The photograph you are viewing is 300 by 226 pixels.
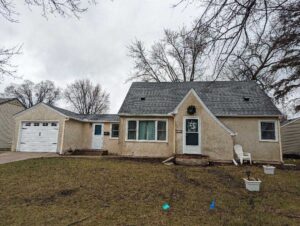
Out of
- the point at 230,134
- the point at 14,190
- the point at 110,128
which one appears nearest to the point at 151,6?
the point at 14,190

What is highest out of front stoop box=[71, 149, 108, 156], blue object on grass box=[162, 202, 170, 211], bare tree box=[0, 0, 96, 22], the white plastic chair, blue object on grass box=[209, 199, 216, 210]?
bare tree box=[0, 0, 96, 22]

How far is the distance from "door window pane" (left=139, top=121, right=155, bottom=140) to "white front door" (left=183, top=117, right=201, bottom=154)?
2200 mm

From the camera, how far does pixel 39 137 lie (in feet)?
47.9

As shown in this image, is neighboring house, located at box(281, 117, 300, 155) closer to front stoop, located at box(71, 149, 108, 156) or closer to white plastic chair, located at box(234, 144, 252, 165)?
white plastic chair, located at box(234, 144, 252, 165)

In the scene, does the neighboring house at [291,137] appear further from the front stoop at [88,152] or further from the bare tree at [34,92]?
the bare tree at [34,92]

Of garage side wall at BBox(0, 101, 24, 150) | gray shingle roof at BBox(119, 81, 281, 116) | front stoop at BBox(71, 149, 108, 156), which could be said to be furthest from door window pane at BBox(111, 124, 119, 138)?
garage side wall at BBox(0, 101, 24, 150)

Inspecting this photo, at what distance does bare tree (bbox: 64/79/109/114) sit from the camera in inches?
1529

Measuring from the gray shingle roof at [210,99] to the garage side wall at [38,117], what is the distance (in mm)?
5143

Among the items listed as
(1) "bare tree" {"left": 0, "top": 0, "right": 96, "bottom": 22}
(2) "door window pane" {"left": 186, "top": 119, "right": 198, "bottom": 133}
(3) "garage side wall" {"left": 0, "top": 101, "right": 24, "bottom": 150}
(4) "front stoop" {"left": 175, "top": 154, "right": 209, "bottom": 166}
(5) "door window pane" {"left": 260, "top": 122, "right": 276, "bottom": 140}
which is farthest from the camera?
(3) "garage side wall" {"left": 0, "top": 101, "right": 24, "bottom": 150}

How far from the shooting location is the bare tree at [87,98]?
38.8 metres

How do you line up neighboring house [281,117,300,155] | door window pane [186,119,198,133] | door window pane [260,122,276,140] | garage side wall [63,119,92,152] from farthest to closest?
neighboring house [281,117,300,155] < garage side wall [63,119,92,152] < door window pane [260,122,276,140] < door window pane [186,119,198,133]

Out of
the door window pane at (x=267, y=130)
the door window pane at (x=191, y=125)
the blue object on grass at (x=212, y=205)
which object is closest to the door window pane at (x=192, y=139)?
the door window pane at (x=191, y=125)

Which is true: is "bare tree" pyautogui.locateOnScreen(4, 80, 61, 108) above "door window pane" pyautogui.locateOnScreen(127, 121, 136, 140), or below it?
above

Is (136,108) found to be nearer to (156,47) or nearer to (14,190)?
(14,190)
